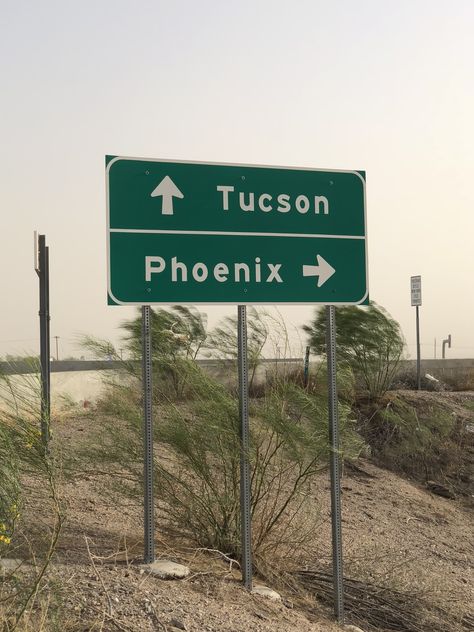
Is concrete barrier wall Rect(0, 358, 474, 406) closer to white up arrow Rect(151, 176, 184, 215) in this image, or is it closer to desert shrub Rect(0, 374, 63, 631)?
desert shrub Rect(0, 374, 63, 631)

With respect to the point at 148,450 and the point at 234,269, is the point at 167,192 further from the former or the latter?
the point at 148,450

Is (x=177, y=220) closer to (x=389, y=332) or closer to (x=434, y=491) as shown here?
(x=434, y=491)

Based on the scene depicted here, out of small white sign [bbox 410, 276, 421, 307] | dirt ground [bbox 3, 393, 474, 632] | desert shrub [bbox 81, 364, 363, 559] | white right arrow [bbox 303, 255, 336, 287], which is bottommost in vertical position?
dirt ground [bbox 3, 393, 474, 632]

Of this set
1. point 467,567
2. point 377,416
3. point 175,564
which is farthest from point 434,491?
point 175,564

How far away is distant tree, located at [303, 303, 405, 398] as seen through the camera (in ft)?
49.9

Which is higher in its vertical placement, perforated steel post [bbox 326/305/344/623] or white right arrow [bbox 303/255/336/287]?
white right arrow [bbox 303/255/336/287]

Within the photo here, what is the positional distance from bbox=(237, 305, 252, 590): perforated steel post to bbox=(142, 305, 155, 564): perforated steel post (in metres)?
0.65

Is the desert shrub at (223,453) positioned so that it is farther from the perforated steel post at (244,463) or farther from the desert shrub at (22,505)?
the desert shrub at (22,505)

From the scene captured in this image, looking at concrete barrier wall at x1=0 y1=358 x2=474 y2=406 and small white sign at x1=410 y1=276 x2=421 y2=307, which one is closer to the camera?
concrete barrier wall at x1=0 y1=358 x2=474 y2=406

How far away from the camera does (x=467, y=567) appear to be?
9445mm

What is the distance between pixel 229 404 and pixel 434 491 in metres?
6.79

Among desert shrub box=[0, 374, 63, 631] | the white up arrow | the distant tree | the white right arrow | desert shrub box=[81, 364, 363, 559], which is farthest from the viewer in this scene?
the distant tree

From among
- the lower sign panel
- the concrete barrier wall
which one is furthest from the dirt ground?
the lower sign panel

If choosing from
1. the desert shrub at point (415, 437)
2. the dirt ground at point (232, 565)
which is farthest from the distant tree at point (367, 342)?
the dirt ground at point (232, 565)
